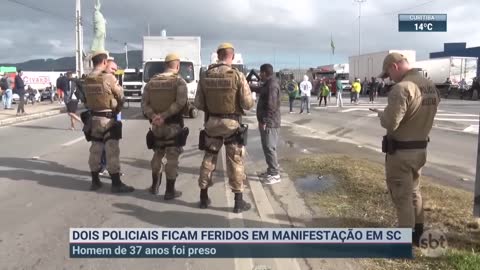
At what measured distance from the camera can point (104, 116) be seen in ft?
24.0

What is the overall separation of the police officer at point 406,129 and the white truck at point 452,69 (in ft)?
139

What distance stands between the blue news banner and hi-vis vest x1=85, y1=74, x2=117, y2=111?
2.74 m

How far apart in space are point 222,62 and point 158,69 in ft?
52.6

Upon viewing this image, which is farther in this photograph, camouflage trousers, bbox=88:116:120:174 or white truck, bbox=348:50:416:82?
white truck, bbox=348:50:416:82

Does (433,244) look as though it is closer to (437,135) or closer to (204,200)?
(204,200)

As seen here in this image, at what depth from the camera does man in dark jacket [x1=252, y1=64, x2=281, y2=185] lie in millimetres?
7672

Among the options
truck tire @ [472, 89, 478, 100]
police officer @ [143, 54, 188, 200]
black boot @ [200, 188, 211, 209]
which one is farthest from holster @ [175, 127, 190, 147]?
truck tire @ [472, 89, 478, 100]

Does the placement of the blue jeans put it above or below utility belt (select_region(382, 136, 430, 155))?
above

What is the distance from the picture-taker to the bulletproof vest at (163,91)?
21.8ft

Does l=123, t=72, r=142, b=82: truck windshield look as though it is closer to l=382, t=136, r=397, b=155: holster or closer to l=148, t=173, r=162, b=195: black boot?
l=148, t=173, r=162, b=195: black boot

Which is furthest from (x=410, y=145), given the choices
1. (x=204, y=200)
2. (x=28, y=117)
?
(x=28, y=117)

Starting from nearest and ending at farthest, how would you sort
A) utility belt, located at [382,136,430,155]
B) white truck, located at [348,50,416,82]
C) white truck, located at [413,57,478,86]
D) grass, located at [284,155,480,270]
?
grass, located at [284,155,480,270]
utility belt, located at [382,136,430,155]
white truck, located at [413,57,478,86]
white truck, located at [348,50,416,82]

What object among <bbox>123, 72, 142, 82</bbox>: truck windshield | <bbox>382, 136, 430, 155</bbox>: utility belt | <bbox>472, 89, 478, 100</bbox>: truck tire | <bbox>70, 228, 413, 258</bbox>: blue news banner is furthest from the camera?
<bbox>472, 89, 478, 100</bbox>: truck tire

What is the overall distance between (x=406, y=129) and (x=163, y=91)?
127 inches
